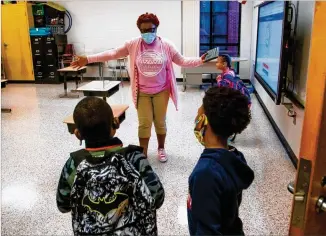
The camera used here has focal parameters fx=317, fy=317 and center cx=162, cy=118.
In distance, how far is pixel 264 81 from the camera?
162 inches

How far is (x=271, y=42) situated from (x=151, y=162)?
1984 mm

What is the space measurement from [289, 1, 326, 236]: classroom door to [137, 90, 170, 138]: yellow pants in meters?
2.11

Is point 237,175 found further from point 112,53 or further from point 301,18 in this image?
point 301,18

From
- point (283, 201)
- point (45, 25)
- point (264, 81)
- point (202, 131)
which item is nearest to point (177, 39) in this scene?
point (45, 25)

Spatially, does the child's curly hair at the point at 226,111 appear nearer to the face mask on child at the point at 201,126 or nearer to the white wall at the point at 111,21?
the face mask on child at the point at 201,126

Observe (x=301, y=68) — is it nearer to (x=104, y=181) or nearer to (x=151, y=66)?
(x=151, y=66)

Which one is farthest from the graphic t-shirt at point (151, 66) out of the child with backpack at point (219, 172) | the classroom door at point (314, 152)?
the classroom door at point (314, 152)

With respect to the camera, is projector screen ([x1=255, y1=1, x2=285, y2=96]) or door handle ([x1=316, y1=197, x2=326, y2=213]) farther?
projector screen ([x1=255, y1=1, x2=285, y2=96])

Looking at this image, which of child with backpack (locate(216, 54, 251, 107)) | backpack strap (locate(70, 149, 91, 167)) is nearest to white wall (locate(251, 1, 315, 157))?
child with backpack (locate(216, 54, 251, 107))

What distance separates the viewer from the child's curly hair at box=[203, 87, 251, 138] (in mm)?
1021

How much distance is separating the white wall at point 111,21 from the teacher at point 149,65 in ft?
16.0

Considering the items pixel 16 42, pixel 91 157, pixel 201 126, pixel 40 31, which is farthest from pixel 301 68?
pixel 16 42

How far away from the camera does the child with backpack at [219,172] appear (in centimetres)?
98

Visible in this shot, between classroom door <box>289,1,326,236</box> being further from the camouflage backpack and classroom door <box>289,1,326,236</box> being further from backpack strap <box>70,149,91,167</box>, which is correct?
backpack strap <box>70,149,91,167</box>
